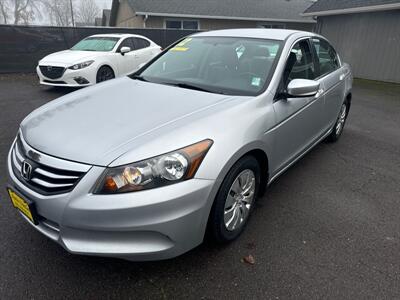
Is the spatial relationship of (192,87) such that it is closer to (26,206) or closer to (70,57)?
(26,206)

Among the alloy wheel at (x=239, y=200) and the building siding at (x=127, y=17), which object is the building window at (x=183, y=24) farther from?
the alloy wheel at (x=239, y=200)

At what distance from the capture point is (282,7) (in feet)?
65.0

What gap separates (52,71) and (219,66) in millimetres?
6179

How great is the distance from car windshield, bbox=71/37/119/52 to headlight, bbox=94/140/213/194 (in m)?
7.80

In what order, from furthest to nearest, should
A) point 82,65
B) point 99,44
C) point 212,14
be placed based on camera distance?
1. point 212,14
2. point 99,44
3. point 82,65

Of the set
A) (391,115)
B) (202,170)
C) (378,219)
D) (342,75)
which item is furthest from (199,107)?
(391,115)

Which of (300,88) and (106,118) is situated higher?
(300,88)

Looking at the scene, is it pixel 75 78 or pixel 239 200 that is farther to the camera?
pixel 75 78

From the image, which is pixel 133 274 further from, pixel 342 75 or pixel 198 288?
pixel 342 75

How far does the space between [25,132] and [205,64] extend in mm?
1790

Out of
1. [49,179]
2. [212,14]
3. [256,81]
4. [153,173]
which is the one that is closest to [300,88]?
[256,81]

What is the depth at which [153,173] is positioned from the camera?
1.83 meters

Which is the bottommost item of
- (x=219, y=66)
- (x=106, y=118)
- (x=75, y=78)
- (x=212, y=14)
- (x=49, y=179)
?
(x=75, y=78)

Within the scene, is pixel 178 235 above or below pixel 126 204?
below
